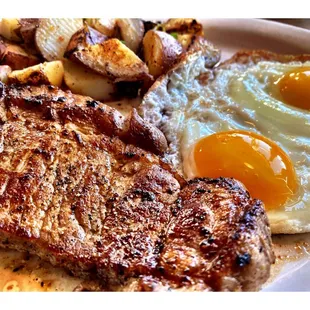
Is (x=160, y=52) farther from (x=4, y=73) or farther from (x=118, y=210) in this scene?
(x=118, y=210)

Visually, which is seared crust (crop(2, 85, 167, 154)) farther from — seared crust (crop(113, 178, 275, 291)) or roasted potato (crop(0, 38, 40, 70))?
roasted potato (crop(0, 38, 40, 70))

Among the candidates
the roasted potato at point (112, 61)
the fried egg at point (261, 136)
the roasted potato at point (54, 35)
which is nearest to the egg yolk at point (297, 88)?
the fried egg at point (261, 136)

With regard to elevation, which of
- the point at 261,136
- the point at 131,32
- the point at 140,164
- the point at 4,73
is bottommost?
the point at 4,73

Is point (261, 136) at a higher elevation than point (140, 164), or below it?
higher

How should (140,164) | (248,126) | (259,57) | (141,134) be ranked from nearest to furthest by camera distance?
1. (140,164)
2. (141,134)
3. (248,126)
4. (259,57)

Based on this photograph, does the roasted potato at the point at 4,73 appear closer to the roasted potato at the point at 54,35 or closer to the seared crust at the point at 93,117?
the roasted potato at the point at 54,35

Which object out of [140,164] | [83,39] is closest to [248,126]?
[140,164]
